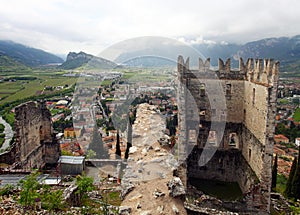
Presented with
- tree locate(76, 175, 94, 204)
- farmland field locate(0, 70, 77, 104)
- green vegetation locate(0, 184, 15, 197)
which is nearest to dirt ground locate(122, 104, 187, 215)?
tree locate(76, 175, 94, 204)

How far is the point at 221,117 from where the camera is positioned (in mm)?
15492

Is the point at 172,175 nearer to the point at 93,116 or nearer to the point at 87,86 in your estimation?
the point at 93,116

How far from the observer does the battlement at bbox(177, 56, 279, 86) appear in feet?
38.3

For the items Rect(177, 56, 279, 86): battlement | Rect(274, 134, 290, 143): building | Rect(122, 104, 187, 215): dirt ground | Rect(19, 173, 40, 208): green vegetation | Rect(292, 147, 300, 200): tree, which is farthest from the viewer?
Rect(274, 134, 290, 143): building

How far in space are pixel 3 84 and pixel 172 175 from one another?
9049 centimetres

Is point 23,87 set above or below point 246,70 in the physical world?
below

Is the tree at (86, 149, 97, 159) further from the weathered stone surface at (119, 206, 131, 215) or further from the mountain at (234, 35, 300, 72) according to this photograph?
the mountain at (234, 35, 300, 72)

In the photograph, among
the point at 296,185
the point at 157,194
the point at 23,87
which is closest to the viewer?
the point at 157,194

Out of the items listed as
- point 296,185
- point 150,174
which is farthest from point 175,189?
point 296,185

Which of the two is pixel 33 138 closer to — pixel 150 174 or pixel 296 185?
pixel 150 174

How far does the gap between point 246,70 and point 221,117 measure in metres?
3.15

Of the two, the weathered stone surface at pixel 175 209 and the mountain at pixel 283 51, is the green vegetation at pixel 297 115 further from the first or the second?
the weathered stone surface at pixel 175 209

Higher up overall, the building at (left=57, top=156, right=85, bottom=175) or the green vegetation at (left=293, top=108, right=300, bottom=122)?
the building at (left=57, top=156, right=85, bottom=175)

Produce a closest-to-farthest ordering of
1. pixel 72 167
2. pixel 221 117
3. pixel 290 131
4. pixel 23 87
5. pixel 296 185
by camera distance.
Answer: pixel 221 117 → pixel 72 167 → pixel 296 185 → pixel 290 131 → pixel 23 87
